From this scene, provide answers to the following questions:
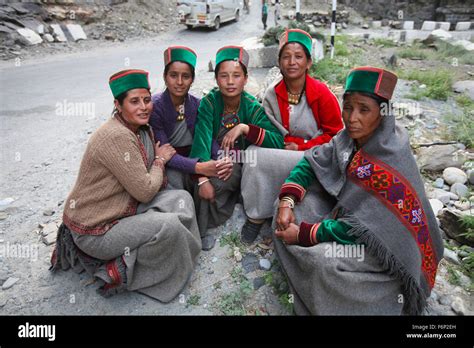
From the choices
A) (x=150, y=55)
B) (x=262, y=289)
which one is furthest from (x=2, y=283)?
(x=150, y=55)

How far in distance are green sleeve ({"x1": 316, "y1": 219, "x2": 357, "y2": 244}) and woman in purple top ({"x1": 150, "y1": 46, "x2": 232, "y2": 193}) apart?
974 mm

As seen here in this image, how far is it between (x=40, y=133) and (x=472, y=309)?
5.72m

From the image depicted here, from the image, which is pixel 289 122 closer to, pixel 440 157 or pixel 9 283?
pixel 440 157

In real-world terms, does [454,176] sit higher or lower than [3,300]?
higher

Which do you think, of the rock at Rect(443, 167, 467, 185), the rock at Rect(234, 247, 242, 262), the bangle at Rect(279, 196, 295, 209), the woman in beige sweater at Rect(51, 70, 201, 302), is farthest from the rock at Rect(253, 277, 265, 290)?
the rock at Rect(443, 167, 467, 185)

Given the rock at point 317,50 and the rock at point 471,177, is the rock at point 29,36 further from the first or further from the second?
the rock at point 471,177

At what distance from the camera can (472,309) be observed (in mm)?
2484

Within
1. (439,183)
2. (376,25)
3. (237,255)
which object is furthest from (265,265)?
(376,25)

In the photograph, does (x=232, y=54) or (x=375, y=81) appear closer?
(x=375, y=81)

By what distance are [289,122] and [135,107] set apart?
133 cm

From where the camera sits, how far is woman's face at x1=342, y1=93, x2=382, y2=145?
2.15 m

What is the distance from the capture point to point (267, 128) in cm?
310

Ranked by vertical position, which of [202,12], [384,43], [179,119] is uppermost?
[202,12]
